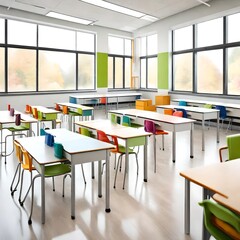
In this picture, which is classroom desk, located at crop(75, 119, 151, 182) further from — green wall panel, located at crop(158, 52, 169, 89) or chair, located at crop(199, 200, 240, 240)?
green wall panel, located at crop(158, 52, 169, 89)

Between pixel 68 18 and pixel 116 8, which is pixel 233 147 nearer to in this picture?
pixel 116 8

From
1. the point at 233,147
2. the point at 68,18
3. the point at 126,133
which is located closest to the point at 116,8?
the point at 68,18

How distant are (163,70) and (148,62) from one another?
173 cm

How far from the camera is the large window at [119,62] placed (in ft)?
41.2

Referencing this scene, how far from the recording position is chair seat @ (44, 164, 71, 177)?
111 inches

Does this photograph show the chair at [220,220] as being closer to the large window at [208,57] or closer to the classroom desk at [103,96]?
the large window at [208,57]

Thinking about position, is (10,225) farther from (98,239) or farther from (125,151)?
(125,151)

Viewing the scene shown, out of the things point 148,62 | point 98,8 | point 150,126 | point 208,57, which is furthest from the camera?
point 148,62

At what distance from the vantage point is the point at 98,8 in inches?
361

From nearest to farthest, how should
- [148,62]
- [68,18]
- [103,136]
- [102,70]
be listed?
[103,136] < [68,18] < [102,70] < [148,62]

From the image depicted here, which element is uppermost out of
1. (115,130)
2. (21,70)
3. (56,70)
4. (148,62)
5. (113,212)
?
(148,62)

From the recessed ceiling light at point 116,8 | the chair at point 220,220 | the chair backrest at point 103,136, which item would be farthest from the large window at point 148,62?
the chair at point 220,220

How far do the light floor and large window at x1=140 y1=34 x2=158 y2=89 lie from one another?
8646 mm

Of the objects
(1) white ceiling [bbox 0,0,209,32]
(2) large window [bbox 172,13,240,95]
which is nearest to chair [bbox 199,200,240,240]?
(2) large window [bbox 172,13,240,95]
